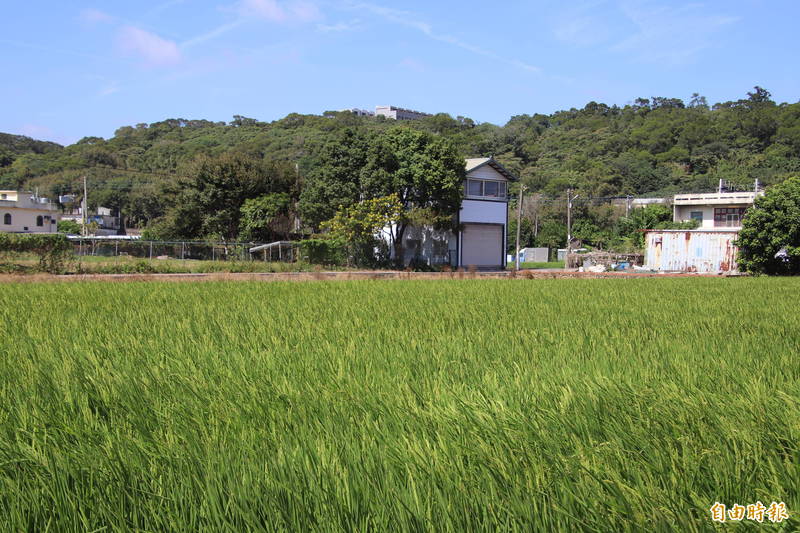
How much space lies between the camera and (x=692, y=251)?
32.7 m

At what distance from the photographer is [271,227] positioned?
38469mm

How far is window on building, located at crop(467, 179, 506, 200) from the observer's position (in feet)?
127

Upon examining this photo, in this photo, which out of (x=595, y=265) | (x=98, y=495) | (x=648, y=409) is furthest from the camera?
(x=595, y=265)

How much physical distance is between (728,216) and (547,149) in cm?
3080

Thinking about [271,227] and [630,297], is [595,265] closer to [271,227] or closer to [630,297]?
[271,227]

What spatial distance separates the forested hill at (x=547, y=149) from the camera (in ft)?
224

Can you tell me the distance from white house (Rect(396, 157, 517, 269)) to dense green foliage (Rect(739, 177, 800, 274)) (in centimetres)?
1604

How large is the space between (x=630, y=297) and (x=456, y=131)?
222ft

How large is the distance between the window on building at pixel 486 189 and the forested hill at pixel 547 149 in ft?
70.7

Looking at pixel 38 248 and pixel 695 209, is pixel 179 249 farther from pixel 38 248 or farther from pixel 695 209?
pixel 695 209

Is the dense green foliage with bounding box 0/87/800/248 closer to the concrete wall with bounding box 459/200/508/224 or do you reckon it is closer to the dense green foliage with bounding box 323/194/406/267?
the dense green foliage with bounding box 323/194/406/267

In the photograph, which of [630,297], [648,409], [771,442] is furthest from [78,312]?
[630,297]

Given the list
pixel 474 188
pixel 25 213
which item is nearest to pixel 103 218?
pixel 25 213

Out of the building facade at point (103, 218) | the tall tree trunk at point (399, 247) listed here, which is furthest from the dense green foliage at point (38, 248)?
the building facade at point (103, 218)
